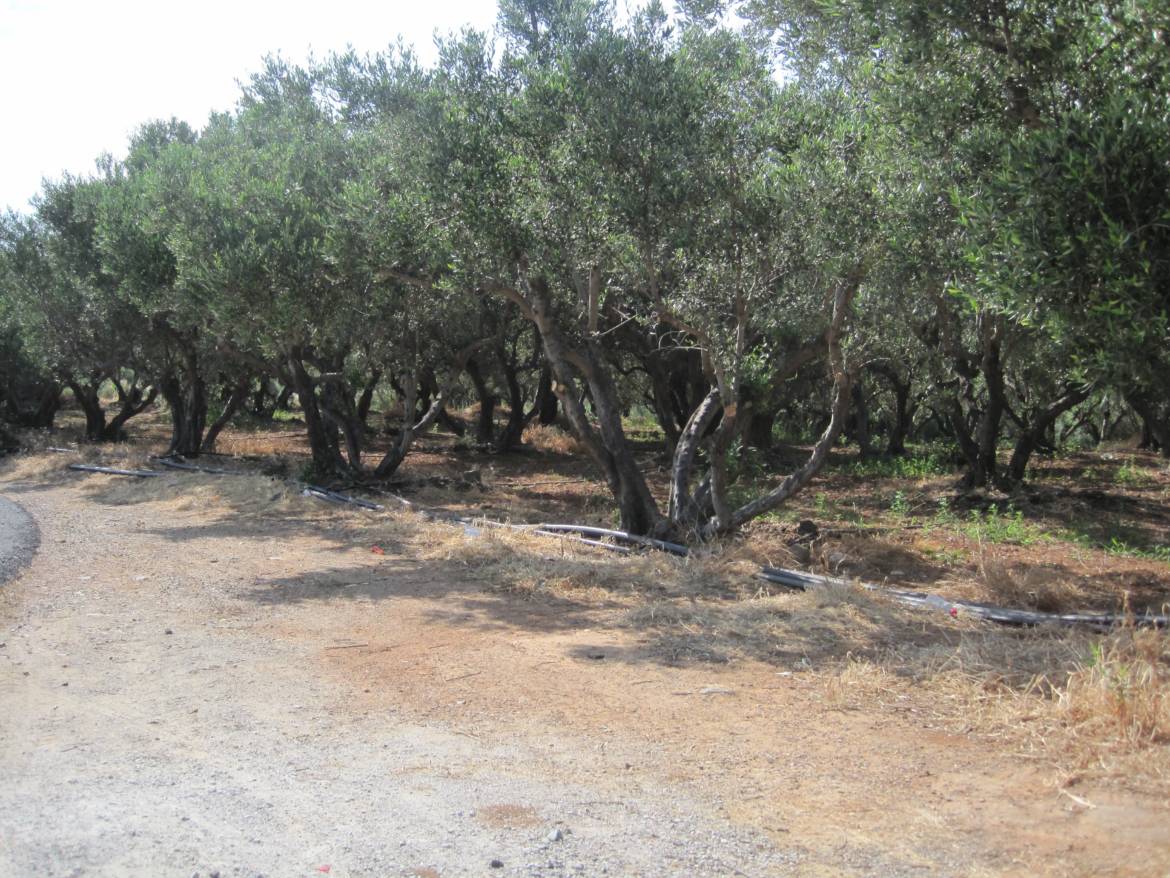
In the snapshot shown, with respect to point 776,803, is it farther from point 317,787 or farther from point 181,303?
point 181,303

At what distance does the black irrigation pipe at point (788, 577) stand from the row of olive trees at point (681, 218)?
66 cm

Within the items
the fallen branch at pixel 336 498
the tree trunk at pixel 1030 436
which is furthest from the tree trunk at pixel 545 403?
the tree trunk at pixel 1030 436

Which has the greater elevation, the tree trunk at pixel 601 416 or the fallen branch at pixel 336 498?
the tree trunk at pixel 601 416

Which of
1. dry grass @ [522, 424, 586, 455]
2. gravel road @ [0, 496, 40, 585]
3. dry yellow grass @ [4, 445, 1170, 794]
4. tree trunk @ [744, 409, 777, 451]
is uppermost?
tree trunk @ [744, 409, 777, 451]

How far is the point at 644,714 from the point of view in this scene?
5.16m

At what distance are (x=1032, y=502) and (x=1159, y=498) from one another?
2733mm

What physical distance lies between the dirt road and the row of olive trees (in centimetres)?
280

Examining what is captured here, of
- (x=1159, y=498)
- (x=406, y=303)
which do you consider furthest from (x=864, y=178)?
(x=1159, y=498)

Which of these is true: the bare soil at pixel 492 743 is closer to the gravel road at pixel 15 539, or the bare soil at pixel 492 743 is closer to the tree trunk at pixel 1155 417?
the gravel road at pixel 15 539

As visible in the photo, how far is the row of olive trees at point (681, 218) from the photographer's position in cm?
573

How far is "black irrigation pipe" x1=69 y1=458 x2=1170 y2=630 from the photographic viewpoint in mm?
6863

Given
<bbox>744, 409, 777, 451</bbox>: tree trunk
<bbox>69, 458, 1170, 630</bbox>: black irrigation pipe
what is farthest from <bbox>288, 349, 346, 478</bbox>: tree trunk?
<bbox>744, 409, 777, 451</bbox>: tree trunk

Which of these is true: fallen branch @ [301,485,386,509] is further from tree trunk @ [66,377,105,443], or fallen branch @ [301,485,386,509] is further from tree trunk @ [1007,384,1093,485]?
tree trunk @ [66,377,105,443]

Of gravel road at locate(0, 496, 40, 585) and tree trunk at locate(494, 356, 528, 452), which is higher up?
tree trunk at locate(494, 356, 528, 452)
